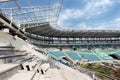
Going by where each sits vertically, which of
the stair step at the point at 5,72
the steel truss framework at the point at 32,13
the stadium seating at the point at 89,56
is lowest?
the stadium seating at the point at 89,56

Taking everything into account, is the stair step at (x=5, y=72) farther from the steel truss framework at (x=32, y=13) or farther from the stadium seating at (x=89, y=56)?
the stadium seating at (x=89, y=56)

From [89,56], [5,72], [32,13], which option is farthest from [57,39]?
[5,72]

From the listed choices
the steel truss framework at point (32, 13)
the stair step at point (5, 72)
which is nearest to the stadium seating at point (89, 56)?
the steel truss framework at point (32, 13)

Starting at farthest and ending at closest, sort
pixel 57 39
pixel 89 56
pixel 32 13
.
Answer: pixel 57 39 < pixel 89 56 < pixel 32 13

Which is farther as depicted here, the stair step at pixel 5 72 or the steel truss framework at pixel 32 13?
the steel truss framework at pixel 32 13

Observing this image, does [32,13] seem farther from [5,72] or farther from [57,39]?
[5,72]

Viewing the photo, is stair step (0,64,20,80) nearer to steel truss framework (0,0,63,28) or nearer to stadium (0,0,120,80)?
stadium (0,0,120,80)

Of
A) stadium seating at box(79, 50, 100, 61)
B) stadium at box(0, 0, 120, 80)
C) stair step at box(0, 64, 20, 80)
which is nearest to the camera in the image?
stair step at box(0, 64, 20, 80)

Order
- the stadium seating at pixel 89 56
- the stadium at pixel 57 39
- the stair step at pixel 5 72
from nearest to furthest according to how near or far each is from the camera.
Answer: the stair step at pixel 5 72, the stadium at pixel 57 39, the stadium seating at pixel 89 56

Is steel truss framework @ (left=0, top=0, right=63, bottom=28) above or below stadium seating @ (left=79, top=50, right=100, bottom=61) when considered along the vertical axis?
above

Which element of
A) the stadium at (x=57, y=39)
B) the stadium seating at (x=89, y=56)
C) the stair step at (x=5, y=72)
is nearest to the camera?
the stair step at (x=5, y=72)

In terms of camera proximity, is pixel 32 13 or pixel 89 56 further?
pixel 89 56

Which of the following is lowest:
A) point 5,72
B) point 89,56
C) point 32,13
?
point 89,56

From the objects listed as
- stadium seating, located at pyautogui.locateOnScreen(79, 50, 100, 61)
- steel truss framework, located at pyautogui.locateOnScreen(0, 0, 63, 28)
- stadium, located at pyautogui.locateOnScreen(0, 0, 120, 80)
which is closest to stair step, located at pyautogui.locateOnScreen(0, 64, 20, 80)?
stadium, located at pyautogui.locateOnScreen(0, 0, 120, 80)
